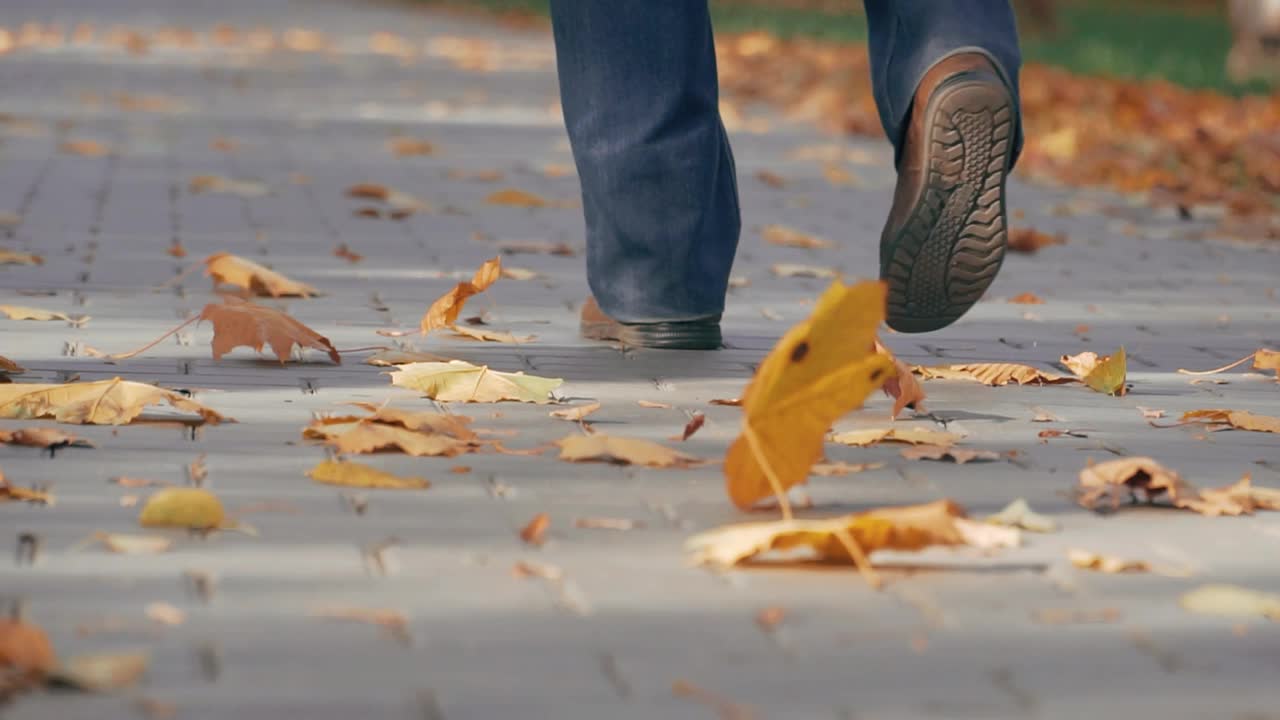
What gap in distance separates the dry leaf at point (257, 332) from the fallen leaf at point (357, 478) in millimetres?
1018

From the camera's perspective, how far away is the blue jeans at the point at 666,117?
415 centimetres

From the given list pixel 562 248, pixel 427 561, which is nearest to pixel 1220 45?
pixel 562 248

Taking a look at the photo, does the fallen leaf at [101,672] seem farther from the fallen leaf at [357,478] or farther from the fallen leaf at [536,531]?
the fallen leaf at [357,478]

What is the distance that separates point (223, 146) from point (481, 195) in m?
1.76

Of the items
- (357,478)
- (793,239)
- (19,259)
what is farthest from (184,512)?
(793,239)

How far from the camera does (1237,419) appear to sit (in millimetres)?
3834

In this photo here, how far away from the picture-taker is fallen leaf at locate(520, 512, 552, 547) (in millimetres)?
2828

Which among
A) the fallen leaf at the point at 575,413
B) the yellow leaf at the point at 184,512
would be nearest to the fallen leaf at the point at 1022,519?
the fallen leaf at the point at 575,413

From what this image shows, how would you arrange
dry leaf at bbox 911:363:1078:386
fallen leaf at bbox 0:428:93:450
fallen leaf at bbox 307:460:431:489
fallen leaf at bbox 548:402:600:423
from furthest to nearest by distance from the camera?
dry leaf at bbox 911:363:1078:386 < fallen leaf at bbox 548:402:600:423 < fallen leaf at bbox 0:428:93:450 < fallen leaf at bbox 307:460:431:489

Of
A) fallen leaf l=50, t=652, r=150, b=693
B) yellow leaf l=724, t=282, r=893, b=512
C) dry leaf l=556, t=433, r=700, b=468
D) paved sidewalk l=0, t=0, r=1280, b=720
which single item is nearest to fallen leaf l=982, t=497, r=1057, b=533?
paved sidewalk l=0, t=0, r=1280, b=720

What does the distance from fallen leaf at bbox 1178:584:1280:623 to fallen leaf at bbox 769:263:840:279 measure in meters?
3.36

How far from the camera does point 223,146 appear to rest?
912 centimetres

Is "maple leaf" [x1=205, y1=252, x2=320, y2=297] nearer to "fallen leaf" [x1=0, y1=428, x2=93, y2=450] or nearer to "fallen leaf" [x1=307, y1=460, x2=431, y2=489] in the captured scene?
"fallen leaf" [x1=0, y1=428, x2=93, y2=450]

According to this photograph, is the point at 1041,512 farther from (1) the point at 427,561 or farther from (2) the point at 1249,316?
(2) the point at 1249,316
